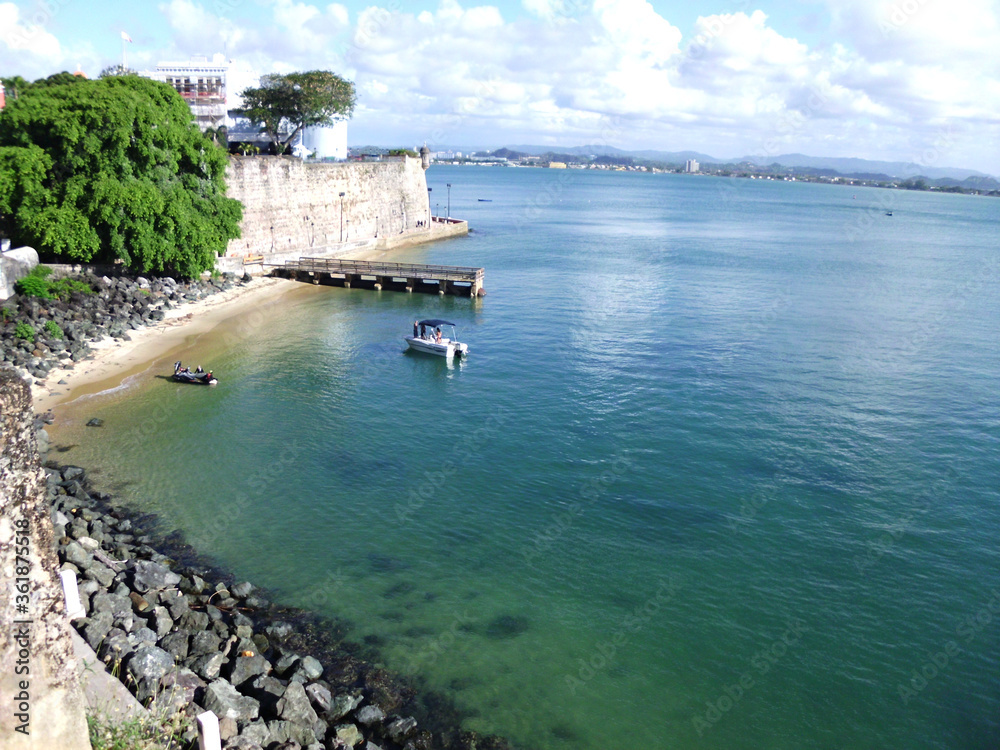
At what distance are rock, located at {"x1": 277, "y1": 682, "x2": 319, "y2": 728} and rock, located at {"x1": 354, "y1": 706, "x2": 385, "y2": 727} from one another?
812 millimetres

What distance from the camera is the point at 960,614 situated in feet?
61.2

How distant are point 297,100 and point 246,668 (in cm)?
6618

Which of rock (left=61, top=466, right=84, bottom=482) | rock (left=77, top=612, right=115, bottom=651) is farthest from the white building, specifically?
rock (left=77, top=612, right=115, bottom=651)

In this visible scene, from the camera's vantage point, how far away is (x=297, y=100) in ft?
233

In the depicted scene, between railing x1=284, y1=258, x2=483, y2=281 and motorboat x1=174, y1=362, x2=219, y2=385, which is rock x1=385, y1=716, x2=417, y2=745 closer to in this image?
motorboat x1=174, y1=362, x2=219, y2=385

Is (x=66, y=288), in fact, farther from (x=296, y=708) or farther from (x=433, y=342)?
(x=296, y=708)

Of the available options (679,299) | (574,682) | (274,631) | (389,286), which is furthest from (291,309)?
(574,682)

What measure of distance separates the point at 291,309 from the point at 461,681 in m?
→ 37.9

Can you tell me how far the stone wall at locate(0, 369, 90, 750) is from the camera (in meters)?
7.95

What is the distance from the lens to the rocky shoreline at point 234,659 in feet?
44.0

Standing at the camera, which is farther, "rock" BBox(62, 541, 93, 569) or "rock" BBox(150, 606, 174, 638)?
"rock" BBox(62, 541, 93, 569)

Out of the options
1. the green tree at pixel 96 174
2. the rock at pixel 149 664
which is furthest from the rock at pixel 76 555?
the green tree at pixel 96 174

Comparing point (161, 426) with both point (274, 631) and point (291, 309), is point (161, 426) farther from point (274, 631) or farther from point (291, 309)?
point (291, 309)

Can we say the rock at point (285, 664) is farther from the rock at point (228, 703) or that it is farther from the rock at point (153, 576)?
the rock at point (153, 576)
